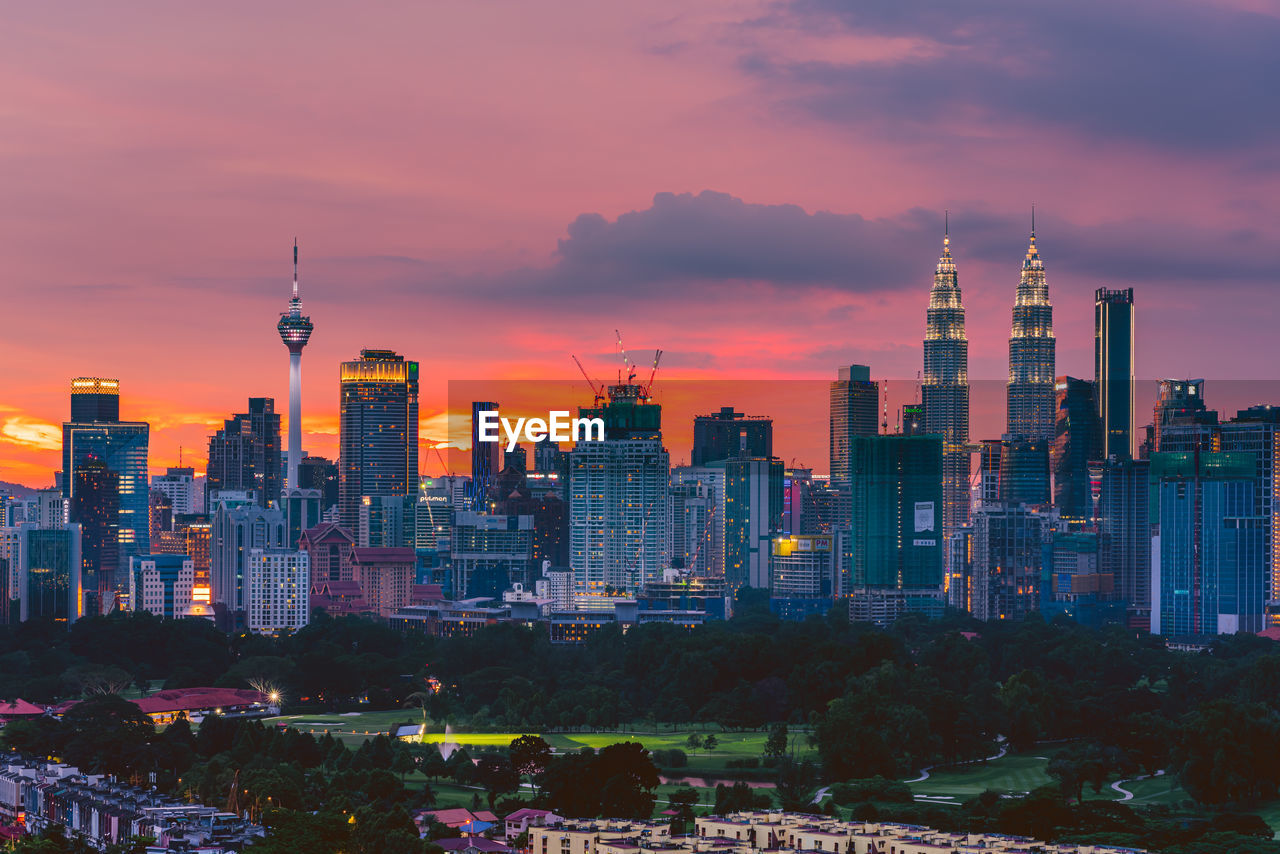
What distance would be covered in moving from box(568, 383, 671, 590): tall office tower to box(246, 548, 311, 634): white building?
2642cm

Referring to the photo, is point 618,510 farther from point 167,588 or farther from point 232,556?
point 167,588

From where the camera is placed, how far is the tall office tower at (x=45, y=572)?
16750cm

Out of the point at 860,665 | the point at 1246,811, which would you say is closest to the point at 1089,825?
the point at 1246,811

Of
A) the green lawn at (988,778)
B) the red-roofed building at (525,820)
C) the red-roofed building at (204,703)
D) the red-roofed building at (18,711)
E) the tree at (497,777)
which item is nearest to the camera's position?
the red-roofed building at (525,820)

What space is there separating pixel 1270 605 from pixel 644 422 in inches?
2318

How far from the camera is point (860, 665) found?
9975 cm

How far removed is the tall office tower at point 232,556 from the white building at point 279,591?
1.73 metres

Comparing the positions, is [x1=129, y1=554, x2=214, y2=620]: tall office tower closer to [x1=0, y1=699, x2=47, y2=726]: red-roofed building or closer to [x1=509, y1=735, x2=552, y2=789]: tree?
[x1=0, y1=699, x2=47, y2=726]: red-roofed building

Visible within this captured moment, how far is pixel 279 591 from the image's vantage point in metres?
178

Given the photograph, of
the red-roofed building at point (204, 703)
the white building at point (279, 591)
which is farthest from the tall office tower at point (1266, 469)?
the red-roofed building at point (204, 703)

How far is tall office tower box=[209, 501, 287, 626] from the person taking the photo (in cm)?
18112

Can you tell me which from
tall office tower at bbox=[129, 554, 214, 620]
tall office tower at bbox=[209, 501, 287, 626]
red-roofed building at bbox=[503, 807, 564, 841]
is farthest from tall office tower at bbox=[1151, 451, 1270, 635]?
red-roofed building at bbox=[503, 807, 564, 841]

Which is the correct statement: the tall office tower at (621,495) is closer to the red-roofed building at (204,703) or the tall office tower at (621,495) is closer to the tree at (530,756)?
the red-roofed building at (204,703)

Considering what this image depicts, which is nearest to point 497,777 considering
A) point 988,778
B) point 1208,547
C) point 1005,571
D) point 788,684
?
point 988,778
